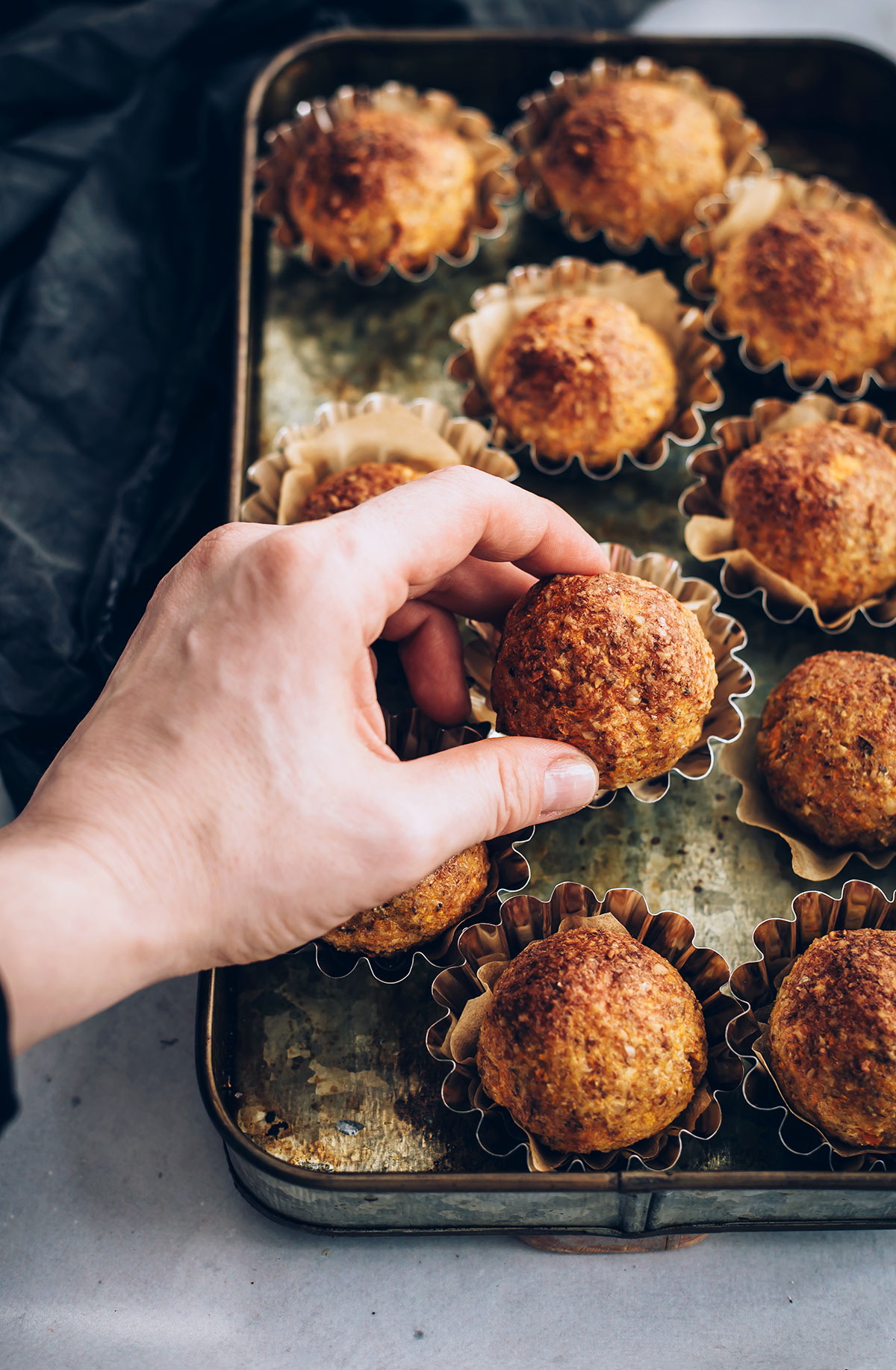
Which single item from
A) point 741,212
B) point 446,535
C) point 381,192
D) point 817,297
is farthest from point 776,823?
point 381,192

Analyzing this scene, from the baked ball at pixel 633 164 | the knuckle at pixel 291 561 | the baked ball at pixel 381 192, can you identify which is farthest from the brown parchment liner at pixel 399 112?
the knuckle at pixel 291 561

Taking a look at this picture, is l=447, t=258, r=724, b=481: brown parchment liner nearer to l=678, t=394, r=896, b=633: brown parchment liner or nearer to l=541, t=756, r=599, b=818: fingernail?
l=678, t=394, r=896, b=633: brown parchment liner

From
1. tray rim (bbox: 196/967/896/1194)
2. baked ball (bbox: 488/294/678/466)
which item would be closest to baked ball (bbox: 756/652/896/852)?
tray rim (bbox: 196/967/896/1194)

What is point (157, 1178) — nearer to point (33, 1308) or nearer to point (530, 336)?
point (33, 1308)

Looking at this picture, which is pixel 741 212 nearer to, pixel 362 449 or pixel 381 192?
pixel 381 192

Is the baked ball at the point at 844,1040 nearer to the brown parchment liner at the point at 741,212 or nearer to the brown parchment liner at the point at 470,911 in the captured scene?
the brown parchment liner at the point at 470,911

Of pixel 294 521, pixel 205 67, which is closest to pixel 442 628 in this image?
pixel 294 521
